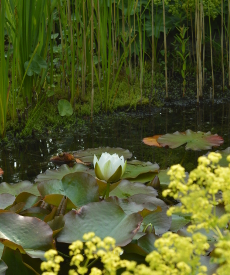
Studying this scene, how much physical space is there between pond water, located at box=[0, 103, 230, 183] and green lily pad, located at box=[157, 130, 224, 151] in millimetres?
31

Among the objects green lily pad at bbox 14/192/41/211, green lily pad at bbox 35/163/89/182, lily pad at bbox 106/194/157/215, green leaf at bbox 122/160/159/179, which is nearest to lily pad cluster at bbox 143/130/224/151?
green leaf at bbox 122/160/159/179

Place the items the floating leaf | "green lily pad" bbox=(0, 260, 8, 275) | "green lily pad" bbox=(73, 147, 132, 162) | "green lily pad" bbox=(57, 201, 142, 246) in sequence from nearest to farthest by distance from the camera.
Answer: "green lily pad" bbox=(0, 260, 8, 275) → "green lily pad" bbox=(57, 201, 142, 246) → "green lily pad" bbox=(73, 147, 132, 162) → the floating leaf

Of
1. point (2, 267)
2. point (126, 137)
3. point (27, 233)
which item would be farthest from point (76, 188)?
point (126, 137)

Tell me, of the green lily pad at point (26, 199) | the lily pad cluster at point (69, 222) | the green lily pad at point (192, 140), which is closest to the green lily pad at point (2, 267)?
the lily pad cluster at point (69, 222)

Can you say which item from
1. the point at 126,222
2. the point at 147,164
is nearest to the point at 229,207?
the point at 126,222

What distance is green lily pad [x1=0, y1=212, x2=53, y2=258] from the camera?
0.89 metres

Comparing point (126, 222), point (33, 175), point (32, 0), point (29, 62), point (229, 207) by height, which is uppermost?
point (32, 0)

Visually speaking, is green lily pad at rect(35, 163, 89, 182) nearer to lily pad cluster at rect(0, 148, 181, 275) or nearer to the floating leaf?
lily pad cluster at rect(0, 148, 181, 275)

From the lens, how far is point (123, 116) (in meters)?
2.65

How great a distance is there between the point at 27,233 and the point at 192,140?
1.22m

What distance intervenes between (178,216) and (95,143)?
38.1 inches

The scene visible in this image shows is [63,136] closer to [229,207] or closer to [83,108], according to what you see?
[83,108]

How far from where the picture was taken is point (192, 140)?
196 centimetres

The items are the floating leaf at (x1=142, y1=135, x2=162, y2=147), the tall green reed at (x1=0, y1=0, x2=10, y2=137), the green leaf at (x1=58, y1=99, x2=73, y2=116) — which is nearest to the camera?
the tall green reed at (x1=0, y1=0, x2=10, y2=137)
